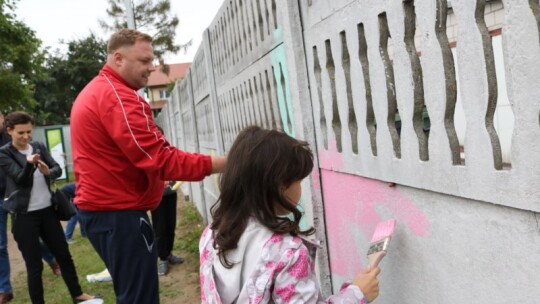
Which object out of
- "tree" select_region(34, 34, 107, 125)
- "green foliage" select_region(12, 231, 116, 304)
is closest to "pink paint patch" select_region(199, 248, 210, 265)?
"green foliage" select_region(12, 231, 116, 304)

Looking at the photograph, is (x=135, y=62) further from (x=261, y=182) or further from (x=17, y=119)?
(x=17, y=119)

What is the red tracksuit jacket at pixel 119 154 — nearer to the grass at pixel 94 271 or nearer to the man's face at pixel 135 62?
the man's face at pixel 135 62

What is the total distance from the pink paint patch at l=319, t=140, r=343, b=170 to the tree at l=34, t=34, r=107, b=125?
4477 centimetres

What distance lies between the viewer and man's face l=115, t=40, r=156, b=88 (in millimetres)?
3150

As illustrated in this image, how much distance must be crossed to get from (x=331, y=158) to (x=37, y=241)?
346cm

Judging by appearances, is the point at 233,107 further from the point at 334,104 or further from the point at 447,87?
the point at 447,87

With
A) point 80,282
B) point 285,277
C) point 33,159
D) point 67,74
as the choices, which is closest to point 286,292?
point 285,277

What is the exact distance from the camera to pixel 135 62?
3170 mm

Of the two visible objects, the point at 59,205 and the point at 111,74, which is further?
the point at 59,205

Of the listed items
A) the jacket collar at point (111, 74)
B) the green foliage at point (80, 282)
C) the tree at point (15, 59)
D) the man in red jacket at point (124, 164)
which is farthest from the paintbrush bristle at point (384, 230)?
the tree at point (15, 59)

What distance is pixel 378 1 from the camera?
5.49ft

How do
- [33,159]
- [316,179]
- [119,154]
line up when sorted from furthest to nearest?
1. [33,159]
2. [119,154]
3. [316,179]

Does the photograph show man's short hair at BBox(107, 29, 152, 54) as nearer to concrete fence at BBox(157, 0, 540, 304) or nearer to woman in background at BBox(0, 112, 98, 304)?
concrete fence at BBox(157, 0, 540, 304)

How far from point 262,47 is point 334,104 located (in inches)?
40.9
